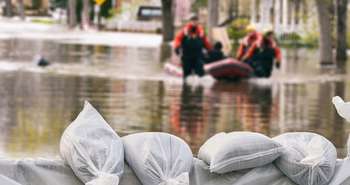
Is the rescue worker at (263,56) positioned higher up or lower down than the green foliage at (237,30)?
higher up

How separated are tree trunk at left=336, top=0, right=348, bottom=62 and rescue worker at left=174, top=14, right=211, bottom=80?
13.1 meters

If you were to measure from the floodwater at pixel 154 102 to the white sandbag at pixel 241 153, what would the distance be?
7.40 m

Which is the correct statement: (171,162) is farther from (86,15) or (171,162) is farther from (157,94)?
(86,15)

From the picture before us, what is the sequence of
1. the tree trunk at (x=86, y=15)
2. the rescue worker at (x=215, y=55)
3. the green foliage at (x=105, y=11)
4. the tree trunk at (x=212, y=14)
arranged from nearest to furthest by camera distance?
the rescue worker at (x=215, y=55), the tree trunk at (x=212, y=14), the tree trunk at (x=86, y=15), the green foliage at (x=105, y=11)

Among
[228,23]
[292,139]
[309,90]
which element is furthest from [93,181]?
[228,23]

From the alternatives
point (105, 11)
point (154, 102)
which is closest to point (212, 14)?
point (154, 102)

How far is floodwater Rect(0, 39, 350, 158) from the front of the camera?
1511 centimetres

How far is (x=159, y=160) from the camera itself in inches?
177

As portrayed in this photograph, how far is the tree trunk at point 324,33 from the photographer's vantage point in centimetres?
3506

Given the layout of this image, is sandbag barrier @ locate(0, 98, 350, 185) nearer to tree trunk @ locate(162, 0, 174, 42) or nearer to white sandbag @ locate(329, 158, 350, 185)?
white sandbag @ locate(329, 158, 350, 185)

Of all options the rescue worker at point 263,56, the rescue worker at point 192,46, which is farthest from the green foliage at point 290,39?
the rescue worker at point 192,46

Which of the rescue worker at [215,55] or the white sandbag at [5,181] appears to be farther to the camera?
the rescue worker at [215,55]

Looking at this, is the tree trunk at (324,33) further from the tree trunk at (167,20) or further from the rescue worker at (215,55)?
the tree trunk at (167,20)

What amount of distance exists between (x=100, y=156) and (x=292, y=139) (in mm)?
879
